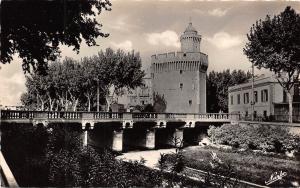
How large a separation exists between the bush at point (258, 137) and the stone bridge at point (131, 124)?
3.81 metres

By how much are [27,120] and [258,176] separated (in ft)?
49.3

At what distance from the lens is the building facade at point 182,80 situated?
50562 mm

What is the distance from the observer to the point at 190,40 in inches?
2127

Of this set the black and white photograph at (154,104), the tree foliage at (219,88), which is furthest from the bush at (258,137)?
the tree foliage at (219,88)

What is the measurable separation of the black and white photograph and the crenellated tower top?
18cm

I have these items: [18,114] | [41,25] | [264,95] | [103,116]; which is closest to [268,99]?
[264,95]

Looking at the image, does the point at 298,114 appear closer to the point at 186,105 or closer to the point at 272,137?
the point at 272,137

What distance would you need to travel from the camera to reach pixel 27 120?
76.8 feet

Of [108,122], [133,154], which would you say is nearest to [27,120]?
[108,122]

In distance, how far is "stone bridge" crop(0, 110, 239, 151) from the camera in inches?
996

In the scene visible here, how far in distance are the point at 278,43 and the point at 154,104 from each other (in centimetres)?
2821

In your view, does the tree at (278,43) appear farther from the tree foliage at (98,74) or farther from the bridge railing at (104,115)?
the tree foliage at (98,74)

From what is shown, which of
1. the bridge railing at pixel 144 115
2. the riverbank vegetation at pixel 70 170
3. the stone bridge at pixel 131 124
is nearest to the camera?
the riverbank vegetation at pixel 70 170

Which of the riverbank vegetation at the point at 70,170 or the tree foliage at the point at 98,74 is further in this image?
the tree foliage at the point at 98,74
